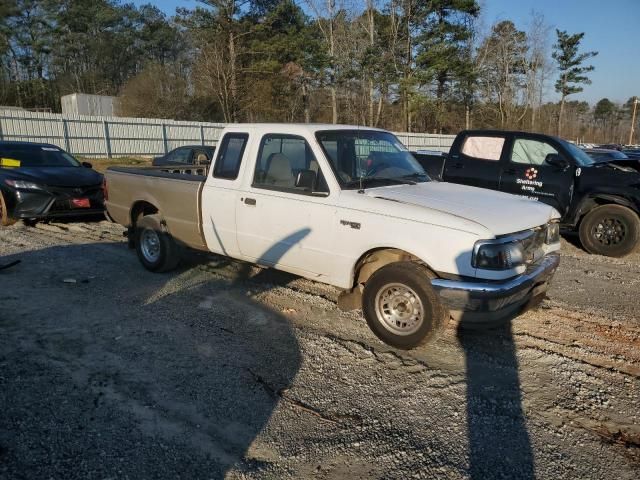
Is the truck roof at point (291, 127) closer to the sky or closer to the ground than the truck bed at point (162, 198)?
closer to the sky

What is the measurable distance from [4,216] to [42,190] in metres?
1.03

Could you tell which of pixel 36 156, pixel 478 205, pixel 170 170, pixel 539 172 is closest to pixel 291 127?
pixel 478 205

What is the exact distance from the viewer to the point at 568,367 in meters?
3.95

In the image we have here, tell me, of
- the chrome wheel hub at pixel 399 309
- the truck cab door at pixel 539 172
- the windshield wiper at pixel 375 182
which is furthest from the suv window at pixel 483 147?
the chrome wheel hub at pixel 399 309

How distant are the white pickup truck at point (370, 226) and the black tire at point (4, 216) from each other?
15.5 feet

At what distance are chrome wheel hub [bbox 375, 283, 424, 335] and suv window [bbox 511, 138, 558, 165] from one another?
5.34 metres

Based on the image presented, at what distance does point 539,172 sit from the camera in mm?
8055

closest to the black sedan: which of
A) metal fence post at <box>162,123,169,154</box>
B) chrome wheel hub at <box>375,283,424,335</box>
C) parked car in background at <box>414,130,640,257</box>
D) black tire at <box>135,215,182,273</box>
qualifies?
black tire at <box>135,215,182,273</box>

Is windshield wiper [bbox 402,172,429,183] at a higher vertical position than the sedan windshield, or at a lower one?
lower

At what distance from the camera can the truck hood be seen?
12.8 ft

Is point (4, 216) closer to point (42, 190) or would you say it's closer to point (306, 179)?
point (42, 190)

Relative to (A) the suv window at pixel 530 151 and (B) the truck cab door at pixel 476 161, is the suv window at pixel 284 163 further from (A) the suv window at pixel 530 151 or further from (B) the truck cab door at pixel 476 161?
(A) the suv window at pixel 530 151

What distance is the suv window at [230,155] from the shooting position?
530cm

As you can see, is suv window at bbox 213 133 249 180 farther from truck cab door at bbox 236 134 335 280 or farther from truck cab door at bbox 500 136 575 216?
truck cab door at bbox 500 136 575 216
